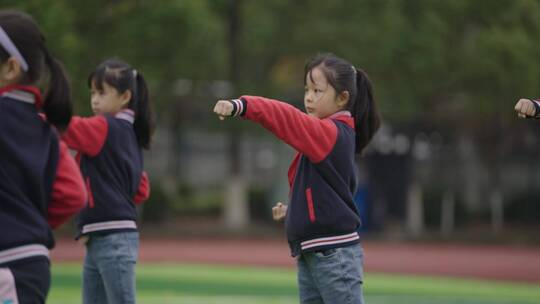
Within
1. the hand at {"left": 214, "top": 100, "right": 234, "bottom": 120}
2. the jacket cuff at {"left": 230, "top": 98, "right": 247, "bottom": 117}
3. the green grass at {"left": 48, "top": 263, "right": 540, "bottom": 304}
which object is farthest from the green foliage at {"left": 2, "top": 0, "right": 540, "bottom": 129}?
the hand at {"left": 214, "top": 100, "right": 234, "bottom": 120}

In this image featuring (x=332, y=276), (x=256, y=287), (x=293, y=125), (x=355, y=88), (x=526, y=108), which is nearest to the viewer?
(x=293, y=125)

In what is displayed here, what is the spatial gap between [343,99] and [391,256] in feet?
48.7

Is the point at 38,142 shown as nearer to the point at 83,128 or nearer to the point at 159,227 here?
the point at 83,128

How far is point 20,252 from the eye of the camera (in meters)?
3.66

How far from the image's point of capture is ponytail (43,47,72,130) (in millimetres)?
3717

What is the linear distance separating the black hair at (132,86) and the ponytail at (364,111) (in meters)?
1.35

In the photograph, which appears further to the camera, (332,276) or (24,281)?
(332,276)

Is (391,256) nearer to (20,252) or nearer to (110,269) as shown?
(110,269)

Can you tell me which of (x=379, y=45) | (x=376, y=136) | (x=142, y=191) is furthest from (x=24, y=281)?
(x=376, y=136)

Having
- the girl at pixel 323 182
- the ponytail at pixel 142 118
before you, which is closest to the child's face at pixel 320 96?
the girl at pixel 323 182

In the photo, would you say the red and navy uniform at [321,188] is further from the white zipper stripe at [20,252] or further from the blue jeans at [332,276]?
the white zipper stripe at [20,252]

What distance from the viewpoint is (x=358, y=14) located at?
934 inches

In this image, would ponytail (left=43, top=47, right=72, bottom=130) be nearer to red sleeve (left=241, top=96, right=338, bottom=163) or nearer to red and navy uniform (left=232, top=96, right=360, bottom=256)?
red sleeve (left=241, top=96, right=338, bottom=163)

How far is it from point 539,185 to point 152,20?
12.7m
